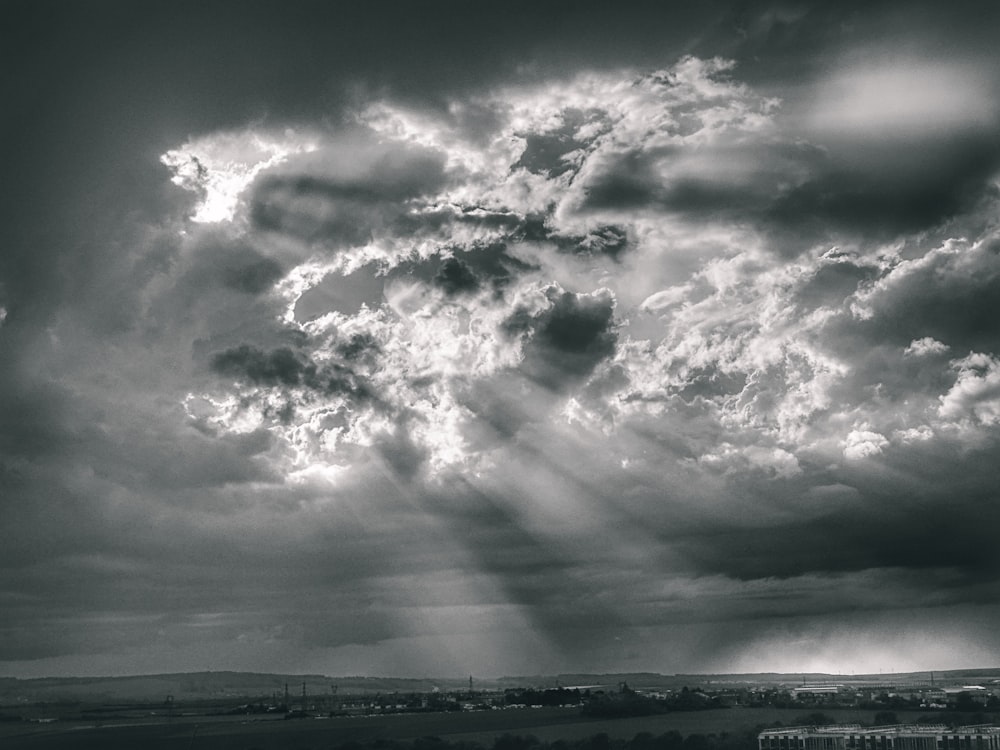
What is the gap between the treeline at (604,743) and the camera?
123938 mm

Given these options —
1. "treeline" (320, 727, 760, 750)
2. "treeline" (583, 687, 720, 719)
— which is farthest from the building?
"treeline" (583, 687, 720, 719)

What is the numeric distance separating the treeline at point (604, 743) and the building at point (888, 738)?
4429 mm

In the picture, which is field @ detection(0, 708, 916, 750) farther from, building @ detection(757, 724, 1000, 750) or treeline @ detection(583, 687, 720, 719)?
building @ detection(757, 724, 1000, 750)

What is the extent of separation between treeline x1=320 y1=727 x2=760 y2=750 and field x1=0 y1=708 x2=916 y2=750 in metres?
3.83

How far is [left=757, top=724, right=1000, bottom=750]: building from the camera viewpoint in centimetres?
10794

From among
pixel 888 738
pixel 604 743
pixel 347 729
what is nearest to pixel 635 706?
pixel 347 729

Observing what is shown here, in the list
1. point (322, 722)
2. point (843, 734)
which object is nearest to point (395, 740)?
point (322, 722)

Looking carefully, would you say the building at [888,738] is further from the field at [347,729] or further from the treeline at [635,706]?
the treeline at [635,706]

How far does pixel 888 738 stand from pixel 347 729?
84.4 meters

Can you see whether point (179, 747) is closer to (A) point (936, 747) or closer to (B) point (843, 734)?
(B) point (843, 734)

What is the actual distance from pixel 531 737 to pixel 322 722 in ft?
189

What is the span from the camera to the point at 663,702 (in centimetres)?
19988

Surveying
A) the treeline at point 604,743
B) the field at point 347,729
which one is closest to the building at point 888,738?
the treeline at point 604,743

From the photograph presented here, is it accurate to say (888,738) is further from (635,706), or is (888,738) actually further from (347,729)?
(347,729)
